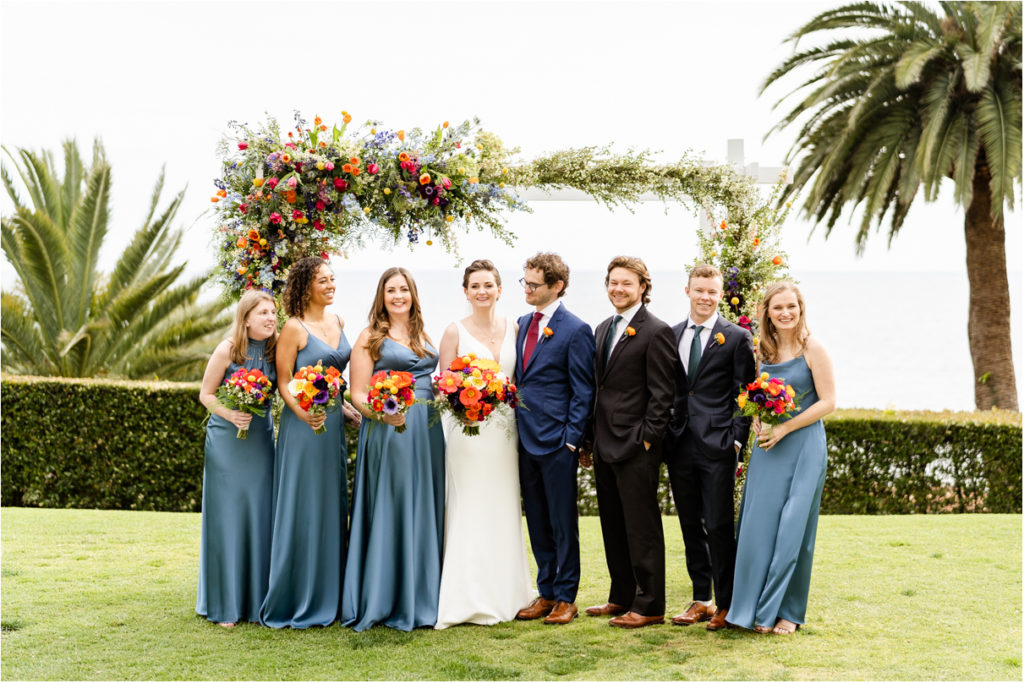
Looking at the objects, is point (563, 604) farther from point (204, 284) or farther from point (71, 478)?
point (204, 284)

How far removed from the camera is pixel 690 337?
6.45 m

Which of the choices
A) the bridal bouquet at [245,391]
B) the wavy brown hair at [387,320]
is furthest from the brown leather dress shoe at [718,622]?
the bridal bouquet at [245,391]

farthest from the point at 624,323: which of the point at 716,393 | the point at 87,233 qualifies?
the point at 87,233

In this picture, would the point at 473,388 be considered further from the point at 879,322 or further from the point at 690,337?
the point at 879,322

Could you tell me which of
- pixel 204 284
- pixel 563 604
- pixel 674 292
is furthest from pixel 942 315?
pixel 563 604

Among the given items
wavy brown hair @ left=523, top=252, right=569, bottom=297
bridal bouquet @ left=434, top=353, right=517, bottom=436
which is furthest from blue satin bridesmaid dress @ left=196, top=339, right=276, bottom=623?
wavy brown hair @ left=523, top=252, right=569, bottom=297

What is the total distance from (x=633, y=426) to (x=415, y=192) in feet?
8.13

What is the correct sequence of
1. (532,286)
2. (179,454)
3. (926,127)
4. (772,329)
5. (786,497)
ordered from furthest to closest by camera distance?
(926,127)
(179,454)
(532,286)
(772,329)
(786,497)

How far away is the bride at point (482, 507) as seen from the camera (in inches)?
249

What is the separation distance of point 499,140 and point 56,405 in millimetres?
7627

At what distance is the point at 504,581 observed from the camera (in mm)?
6414

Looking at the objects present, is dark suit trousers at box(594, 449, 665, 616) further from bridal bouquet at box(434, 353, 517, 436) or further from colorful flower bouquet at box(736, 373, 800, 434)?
bridal bouquet at box(434, 353, 517, 436)

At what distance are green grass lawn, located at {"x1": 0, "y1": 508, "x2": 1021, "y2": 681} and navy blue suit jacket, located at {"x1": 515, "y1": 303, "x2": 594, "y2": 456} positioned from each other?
1.31 meters

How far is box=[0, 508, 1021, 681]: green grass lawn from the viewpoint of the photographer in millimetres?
5406
